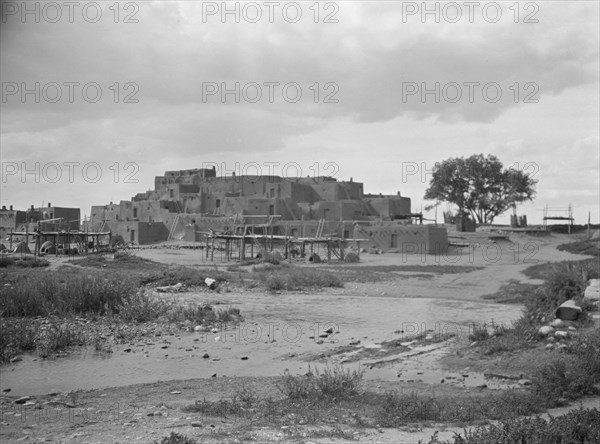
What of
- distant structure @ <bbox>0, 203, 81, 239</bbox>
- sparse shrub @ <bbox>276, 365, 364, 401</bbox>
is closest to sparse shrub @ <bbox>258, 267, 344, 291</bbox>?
sparse shrub @ <bbox>276, 365, 364, 401</bbox>

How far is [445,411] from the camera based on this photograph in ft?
20.9

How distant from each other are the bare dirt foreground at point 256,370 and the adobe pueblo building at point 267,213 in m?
24.5

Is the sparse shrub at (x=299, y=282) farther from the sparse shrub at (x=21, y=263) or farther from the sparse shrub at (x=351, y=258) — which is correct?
the sparse shrub at (x=351, y=258)

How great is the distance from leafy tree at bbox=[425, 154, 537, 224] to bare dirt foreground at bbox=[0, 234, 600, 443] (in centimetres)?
4031

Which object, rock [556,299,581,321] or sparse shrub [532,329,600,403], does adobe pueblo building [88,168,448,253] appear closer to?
rock [556,299,581,321]

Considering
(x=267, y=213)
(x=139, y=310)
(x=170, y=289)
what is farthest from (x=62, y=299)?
(x=267, y=213)

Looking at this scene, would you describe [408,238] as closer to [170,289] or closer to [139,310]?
[170,289]

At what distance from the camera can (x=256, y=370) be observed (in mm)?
8875

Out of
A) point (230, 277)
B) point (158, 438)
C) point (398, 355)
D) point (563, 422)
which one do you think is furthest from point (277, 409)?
point (230, 277)

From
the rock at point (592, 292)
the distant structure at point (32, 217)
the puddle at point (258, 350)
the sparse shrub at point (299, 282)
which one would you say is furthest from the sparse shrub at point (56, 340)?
the distant structure at point (32, 217)

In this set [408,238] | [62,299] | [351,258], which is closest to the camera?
[62,299]

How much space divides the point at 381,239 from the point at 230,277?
858 inches

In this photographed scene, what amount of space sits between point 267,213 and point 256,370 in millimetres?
42242

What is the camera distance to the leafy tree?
5584cm
